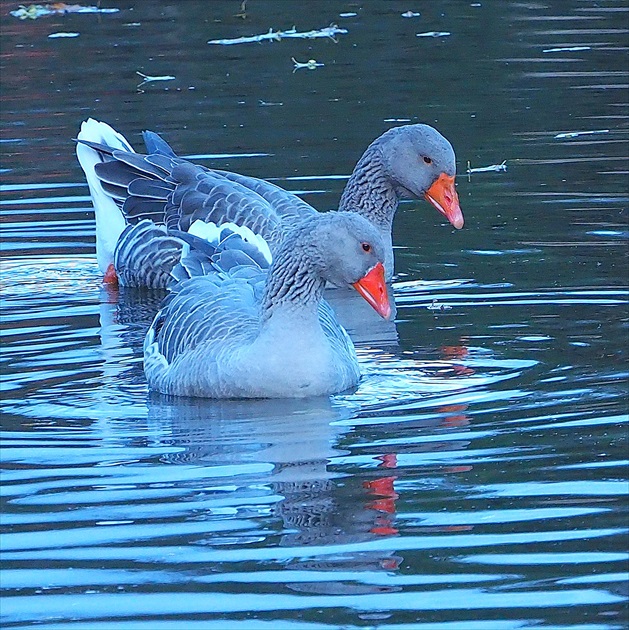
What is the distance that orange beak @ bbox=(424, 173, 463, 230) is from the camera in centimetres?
1145

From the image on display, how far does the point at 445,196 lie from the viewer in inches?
456

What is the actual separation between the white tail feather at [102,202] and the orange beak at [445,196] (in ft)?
8.30

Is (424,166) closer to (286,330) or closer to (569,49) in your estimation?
(286,330)

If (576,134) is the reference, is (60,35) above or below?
above

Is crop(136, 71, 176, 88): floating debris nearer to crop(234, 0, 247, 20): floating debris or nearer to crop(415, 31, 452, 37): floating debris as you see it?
crop(415, 31, 452, 37): floating debris

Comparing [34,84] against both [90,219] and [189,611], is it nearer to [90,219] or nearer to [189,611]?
[90,219]

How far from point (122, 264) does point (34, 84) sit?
8409 mm

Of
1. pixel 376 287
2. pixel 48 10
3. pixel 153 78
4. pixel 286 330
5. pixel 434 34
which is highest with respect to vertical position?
pixel 48 10

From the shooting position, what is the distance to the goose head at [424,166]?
11562 millimetres

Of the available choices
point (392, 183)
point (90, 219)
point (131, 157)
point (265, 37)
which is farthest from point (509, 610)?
point (265, 37)

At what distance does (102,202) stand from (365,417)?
521 centimetres

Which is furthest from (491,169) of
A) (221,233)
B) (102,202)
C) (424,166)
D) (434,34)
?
(434,34)

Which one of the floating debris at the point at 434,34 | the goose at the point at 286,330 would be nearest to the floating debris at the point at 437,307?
the goose at the point at 286,330

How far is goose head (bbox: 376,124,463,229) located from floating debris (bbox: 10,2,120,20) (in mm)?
14378
